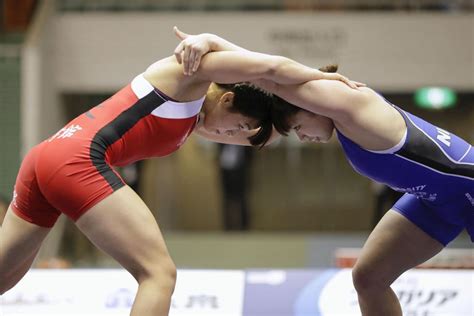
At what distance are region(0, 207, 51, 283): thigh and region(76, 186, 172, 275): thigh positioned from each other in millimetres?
325

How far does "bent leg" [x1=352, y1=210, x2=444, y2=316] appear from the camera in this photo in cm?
379

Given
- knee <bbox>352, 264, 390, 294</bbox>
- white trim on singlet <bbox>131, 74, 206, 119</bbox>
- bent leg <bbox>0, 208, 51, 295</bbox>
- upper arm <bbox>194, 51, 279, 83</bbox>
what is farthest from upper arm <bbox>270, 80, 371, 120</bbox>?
bent leg <bbox>0, 208, 51, 295</bbox>

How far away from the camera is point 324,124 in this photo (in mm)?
3607

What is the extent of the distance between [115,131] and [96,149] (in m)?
0.11

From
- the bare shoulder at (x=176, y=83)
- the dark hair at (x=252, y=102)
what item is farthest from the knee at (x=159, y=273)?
the dark hair at (x=252, y=102)

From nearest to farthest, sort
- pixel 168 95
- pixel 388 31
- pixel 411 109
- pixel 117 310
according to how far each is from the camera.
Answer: pixel 168 95 → pixel 117 310 → pixel 388 31 → pixel 411 109

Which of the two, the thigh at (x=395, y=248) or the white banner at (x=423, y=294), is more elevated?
the thigh at (x=395, y=248)

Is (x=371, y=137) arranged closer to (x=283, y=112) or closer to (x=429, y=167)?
(x=429, y=167)

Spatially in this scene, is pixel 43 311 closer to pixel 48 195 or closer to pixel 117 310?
pixel 117 310

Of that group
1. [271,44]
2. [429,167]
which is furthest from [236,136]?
[271,44]

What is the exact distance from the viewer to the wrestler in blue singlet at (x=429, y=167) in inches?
138

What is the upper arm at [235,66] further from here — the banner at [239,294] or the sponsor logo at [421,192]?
the banner at [239,294]

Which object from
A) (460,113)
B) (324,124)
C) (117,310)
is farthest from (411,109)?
(324,124)

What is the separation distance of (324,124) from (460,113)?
969 cm
